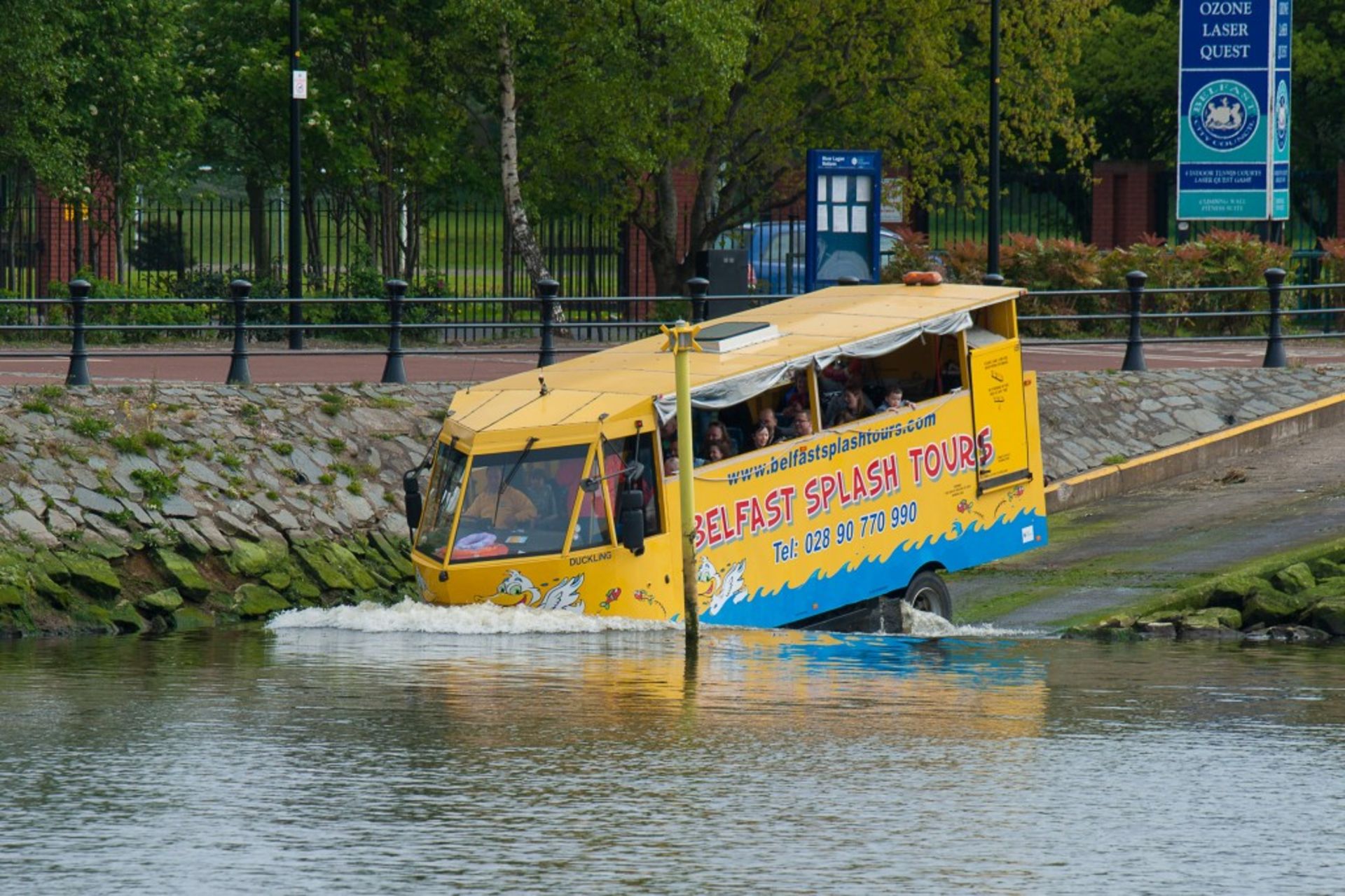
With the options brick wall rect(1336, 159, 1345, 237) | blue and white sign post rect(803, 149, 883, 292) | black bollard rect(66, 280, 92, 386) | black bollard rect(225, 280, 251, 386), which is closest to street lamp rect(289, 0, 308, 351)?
black bollard rect(225, 280, 251, 386)

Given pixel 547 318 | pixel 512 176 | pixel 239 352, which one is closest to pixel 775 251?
pixel 512 176

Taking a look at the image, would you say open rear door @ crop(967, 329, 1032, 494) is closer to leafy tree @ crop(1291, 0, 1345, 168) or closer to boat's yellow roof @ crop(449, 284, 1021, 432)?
boat's yellow roof @ crop(449, 284, 1021, 432)

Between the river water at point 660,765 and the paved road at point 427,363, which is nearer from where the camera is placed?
the river water at point 660,765

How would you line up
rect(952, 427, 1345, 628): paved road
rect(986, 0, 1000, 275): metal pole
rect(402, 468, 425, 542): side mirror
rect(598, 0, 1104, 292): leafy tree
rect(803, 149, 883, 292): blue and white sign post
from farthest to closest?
rect(598, 0, 1104, 292): leafy tree → rect(986, 0, 1000, 275): metal pole → rect(803, 149, 883, 292): blue and white sign post → rect(952, 427, 1345, 628): paved road → rect(402, 468, 425, 542): side mirror

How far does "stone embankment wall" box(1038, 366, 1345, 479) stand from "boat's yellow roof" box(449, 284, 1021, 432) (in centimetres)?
636

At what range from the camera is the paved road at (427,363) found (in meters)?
26.3

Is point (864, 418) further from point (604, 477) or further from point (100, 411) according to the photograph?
point (100, 411)

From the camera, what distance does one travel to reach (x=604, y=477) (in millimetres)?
17312

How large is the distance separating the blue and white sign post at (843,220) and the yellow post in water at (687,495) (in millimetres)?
13969

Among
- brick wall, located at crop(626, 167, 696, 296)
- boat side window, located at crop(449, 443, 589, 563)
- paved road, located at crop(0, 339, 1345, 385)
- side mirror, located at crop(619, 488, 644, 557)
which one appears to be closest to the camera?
side mirror, located at crop(619, 488, 644, 557)

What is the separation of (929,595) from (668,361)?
3.13 meters

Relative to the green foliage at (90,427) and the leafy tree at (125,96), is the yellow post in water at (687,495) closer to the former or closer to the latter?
the green foliage at (90,427)

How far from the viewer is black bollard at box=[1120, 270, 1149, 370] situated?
2897 cm

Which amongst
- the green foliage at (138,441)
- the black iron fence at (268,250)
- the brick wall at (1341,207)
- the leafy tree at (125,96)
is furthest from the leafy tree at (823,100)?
the green foliage at (138,441)
